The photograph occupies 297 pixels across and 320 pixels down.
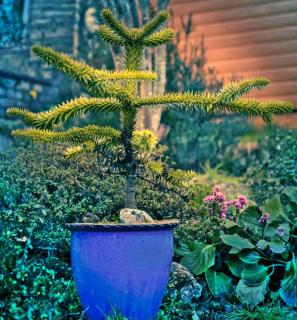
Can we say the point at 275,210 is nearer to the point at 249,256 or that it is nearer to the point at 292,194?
the point at 292,194

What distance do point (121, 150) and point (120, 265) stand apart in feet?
2.79

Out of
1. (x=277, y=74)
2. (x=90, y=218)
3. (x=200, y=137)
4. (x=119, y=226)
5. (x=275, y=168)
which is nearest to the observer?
(x=119, y=226)

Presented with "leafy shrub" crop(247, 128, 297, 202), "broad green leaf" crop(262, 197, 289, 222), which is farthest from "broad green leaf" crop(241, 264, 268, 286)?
"leafy shrub" crop(247, 128, 297, 202)

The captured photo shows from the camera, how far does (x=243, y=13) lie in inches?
323

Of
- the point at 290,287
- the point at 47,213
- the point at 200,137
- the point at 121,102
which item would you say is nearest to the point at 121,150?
the point at 121,102

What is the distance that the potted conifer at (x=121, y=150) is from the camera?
3197 millimetres

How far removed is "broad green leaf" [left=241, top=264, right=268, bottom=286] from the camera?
405 cm

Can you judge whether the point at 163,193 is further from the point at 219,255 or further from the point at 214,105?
the point at 214,105

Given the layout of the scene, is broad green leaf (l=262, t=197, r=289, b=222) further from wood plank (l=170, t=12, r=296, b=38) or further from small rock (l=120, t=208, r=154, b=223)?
wood plank (l=170, t=12, r=296, b=38)

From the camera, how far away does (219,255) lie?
4.41 m

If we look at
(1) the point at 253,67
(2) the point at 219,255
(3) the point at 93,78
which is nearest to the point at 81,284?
(3) the point at 93,78

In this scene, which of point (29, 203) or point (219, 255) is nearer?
point (29, 203)

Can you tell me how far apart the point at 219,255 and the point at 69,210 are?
1194 mm

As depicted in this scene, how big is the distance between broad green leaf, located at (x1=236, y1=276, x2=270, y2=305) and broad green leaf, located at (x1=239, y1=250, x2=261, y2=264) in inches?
6.3
